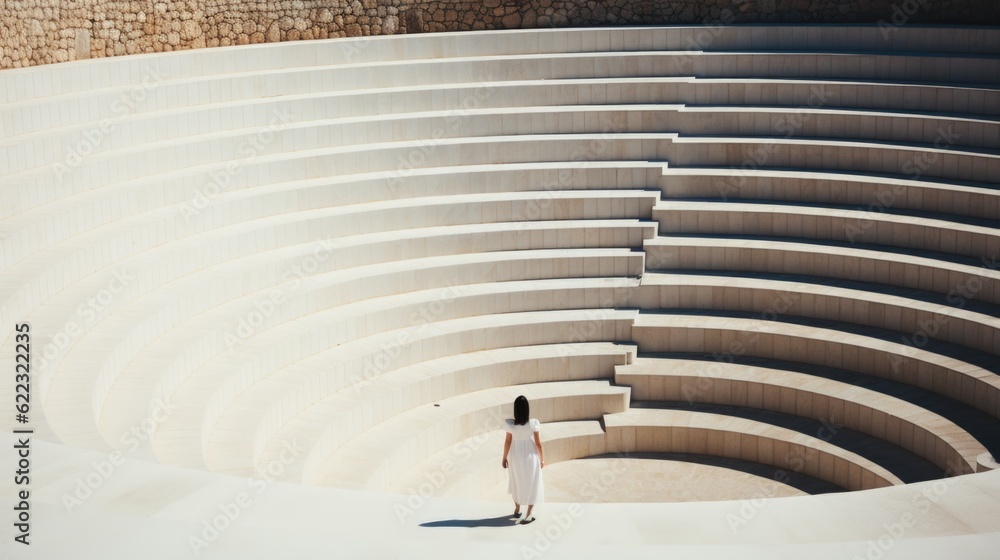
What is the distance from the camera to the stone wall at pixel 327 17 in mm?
13211

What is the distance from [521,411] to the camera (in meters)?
7.74

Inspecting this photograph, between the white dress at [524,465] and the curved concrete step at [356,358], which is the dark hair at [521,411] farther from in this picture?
the curved concrete step at [356,358]

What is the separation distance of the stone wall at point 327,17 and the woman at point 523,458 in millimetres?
8277

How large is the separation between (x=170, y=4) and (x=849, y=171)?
9043 millimetres

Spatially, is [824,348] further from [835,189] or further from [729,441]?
[835,189]

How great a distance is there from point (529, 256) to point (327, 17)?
4.88 meters

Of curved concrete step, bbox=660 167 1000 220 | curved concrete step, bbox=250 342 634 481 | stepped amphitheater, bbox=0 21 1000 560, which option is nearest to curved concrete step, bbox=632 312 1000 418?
stepped amphitheater, bbox=0 21 1000 560

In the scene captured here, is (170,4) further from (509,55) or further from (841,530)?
(841,530)

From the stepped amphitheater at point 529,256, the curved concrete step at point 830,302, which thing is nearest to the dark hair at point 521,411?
the stepped amphitheater at point 529,256

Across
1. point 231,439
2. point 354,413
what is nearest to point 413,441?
point 354,413

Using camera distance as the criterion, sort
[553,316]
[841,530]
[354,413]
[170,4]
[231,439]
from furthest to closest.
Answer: [170,4] < [553,316] < [354,413] < [231,439] < [841,530]

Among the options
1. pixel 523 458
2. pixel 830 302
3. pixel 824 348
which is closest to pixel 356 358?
pixel 523 458

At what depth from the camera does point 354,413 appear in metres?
11.5

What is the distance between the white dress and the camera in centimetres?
754
